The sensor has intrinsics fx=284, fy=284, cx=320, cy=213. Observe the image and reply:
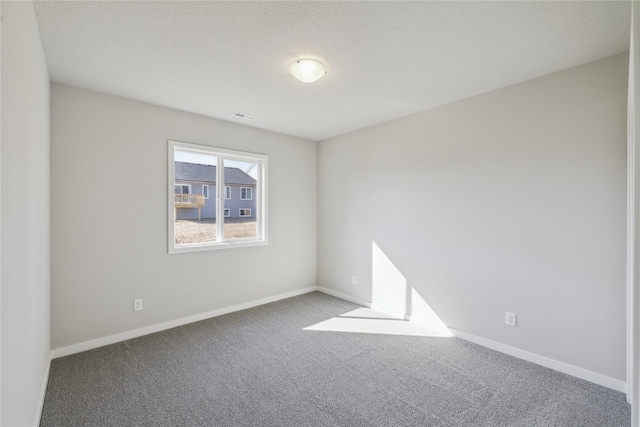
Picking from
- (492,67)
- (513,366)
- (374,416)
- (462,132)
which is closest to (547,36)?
(492,67)

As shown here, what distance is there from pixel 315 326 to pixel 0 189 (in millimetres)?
2982

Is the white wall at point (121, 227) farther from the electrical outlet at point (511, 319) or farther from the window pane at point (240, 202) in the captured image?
the electrical outlet at point (511, 319)

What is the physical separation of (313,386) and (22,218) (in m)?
2.16

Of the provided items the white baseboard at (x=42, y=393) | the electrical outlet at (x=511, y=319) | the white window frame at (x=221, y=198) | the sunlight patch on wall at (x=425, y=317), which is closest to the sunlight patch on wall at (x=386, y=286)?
the sunlight patch on wall at (x=425, y=317)

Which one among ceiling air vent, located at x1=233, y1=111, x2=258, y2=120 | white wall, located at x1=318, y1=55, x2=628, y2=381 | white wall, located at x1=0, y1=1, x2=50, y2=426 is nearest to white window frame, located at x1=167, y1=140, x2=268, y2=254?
ceiling air vent, located at x1=233, y1=111, x2=258, y2=120

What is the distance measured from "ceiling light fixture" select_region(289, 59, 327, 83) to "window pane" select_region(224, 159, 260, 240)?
1990mm

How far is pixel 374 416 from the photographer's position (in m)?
1.94

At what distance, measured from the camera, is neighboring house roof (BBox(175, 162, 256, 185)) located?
353 centimetres

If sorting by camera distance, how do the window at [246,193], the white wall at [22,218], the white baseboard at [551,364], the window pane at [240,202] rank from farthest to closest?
the window at [246,193]
the window pane at [240,202]
the white baseboard at [551,364]
the white wall at [22,218]

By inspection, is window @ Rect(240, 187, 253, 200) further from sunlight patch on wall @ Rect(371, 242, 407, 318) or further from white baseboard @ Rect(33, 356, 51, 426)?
white baseboard @ Rect(33, 356, 51, 426)

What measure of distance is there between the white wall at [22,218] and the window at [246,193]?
2.22 meters

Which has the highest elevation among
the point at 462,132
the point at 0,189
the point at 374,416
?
the point at 462,132

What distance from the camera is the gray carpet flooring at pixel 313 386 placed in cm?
192

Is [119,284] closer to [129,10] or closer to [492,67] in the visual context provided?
[129,10]
